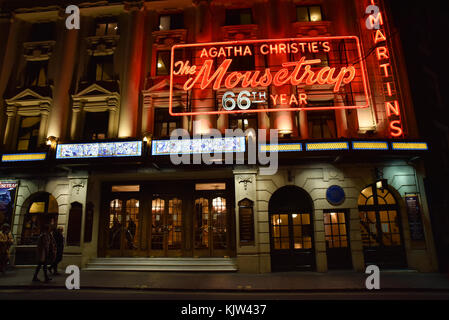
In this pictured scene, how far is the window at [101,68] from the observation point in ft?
48.8

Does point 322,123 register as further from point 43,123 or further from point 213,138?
point 43,123

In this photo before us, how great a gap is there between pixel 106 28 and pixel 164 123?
24.2 feet

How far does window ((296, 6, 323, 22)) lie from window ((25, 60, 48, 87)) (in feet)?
48.2

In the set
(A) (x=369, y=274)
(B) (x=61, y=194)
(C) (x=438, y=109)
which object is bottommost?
(A) (x=369, y=274)

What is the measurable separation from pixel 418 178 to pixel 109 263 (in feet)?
48.0

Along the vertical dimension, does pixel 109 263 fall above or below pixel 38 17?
below

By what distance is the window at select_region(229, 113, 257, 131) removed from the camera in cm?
1320

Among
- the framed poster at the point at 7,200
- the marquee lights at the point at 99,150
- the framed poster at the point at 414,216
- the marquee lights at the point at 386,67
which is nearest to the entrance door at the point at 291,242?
the framed poster at the point at 414,216

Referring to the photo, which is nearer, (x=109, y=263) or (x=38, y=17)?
(x=109, y=263)

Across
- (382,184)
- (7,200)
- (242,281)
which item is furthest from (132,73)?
(382,184)

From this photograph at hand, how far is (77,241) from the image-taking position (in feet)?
39.7

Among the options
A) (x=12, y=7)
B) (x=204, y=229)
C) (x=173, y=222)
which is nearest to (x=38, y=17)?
(x=12, y=7)
